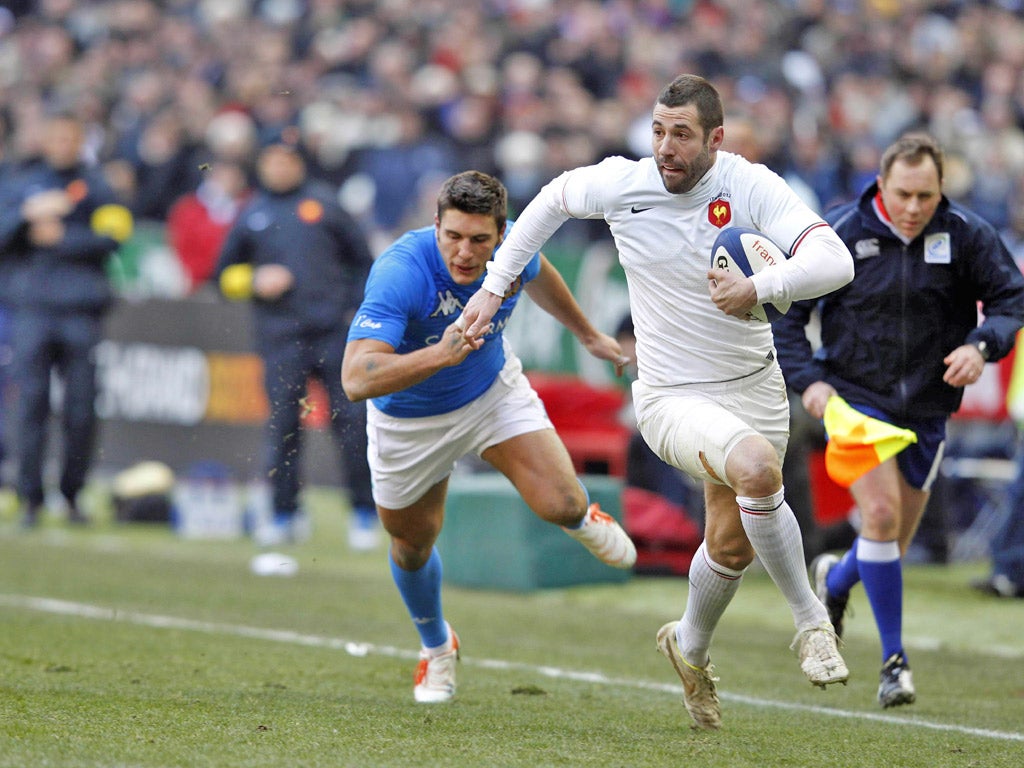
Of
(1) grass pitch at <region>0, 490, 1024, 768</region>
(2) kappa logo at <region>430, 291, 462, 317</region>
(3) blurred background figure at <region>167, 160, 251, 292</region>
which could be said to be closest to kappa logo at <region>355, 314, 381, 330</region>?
(2) kappa logo at <region>430, 291, 462, 317</region>

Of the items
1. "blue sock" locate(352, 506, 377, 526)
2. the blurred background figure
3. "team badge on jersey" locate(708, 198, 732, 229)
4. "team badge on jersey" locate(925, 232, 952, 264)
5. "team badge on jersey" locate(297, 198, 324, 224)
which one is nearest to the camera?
"team badge on jersey" locate(708, 198, 732, 229)

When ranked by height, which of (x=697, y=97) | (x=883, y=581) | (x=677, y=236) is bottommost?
(x=883, y=581)

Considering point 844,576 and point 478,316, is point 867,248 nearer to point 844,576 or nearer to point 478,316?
point 844,576

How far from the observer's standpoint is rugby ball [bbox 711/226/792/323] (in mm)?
5676

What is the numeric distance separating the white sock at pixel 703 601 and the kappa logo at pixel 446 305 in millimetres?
1399

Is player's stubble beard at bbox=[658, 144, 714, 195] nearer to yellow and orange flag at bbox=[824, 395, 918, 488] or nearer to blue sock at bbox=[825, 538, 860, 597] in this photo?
yellow and orange flag at bbox=[824, 395, 918, 488]

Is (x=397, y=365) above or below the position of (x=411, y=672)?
above

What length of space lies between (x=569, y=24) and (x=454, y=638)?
16.0 m

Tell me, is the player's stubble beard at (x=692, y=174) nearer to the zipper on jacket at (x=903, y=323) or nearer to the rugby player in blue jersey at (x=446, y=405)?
the rugby player in blue jersey at (x=446, y=405)

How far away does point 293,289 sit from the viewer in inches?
505

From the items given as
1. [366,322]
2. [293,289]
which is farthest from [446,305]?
[293,289]

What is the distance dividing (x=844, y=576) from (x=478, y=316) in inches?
104

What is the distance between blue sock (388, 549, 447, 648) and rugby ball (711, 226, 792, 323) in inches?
80.9

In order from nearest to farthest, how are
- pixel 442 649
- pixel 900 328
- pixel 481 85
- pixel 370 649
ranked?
pixel 442 649 < pixel 900 328 < pixel 370 649 < pixel 481 85
